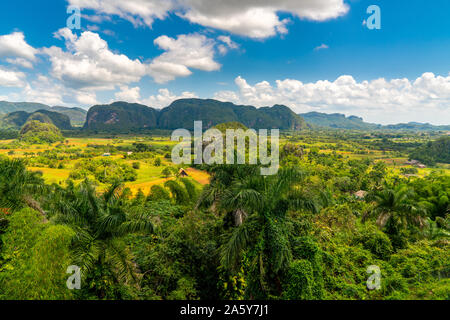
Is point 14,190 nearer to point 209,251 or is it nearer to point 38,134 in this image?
point 209,251

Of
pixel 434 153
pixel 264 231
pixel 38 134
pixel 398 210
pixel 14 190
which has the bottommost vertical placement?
pixel 434 153

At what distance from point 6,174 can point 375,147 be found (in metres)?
146

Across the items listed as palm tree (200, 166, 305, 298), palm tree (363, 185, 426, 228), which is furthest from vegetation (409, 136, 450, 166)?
palm tree (200, 166, 305, 298)

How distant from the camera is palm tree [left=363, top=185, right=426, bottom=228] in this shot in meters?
12.5

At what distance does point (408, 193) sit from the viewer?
1295 cm

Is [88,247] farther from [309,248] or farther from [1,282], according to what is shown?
[309,248]

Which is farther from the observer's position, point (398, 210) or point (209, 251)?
point (398, 210)

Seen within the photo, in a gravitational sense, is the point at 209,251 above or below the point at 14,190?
below

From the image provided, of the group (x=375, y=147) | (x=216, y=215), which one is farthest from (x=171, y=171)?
(x=375, y=147)

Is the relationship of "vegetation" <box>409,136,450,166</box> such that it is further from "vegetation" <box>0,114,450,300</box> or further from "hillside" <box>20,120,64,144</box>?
"hillside" <box>20,120,64,144</box>

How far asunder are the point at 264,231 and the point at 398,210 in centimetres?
1074

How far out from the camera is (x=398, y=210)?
12.8 meters

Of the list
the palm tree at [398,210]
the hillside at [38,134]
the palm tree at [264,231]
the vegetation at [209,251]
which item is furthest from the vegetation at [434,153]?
the hillside at [38,134]

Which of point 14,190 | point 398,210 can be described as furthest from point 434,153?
point 14,190
